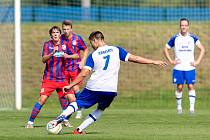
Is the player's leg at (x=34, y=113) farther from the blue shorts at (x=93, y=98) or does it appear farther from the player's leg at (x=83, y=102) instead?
the blue shorts at (x=93, y=98)

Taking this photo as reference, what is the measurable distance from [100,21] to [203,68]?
217 inches

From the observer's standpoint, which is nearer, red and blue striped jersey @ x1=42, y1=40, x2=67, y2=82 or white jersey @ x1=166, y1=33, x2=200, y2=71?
red and blue striped jersey @ x1=42, y1=40, x2=67, y2=82

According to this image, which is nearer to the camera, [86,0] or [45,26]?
[86,0]

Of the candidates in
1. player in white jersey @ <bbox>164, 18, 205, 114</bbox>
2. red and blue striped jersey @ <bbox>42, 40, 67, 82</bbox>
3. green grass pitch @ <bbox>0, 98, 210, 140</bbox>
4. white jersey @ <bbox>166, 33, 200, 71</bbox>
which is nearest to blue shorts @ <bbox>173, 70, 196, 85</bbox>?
player in white jersey @ <bbox>164, 18, 205, 114</bbox>

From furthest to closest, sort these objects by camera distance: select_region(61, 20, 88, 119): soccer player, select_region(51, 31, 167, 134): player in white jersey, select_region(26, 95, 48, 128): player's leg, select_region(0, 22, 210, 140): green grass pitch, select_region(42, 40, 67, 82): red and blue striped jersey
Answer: select_region(61, 20, 88, 119): soccer player → select_region(42, 40, 67, 82): red and blue striped jersey → select_region(26, 95, 48, 128): player's leg → select_region(0, 22, 210, 140): green grass pitch → select_region(51, 31, 167, 134): player in white jersey

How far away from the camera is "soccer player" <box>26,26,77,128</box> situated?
16656mm

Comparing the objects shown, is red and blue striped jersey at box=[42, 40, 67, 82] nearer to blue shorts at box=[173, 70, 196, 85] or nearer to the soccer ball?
the soccer ball

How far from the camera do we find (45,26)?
36.1 metres

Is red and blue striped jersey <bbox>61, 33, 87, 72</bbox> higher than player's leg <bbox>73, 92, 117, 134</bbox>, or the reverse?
red and blue striped jersey <bbox>61, 33, 87, 72</bbox>

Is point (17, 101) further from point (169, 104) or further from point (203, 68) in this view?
point (203, 68)

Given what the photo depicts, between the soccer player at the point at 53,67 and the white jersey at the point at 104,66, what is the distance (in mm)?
2386

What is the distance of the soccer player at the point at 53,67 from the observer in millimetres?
16656

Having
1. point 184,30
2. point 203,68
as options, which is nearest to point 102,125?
point 184,30

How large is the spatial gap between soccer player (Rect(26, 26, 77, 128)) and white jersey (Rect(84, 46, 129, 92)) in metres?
2.39
